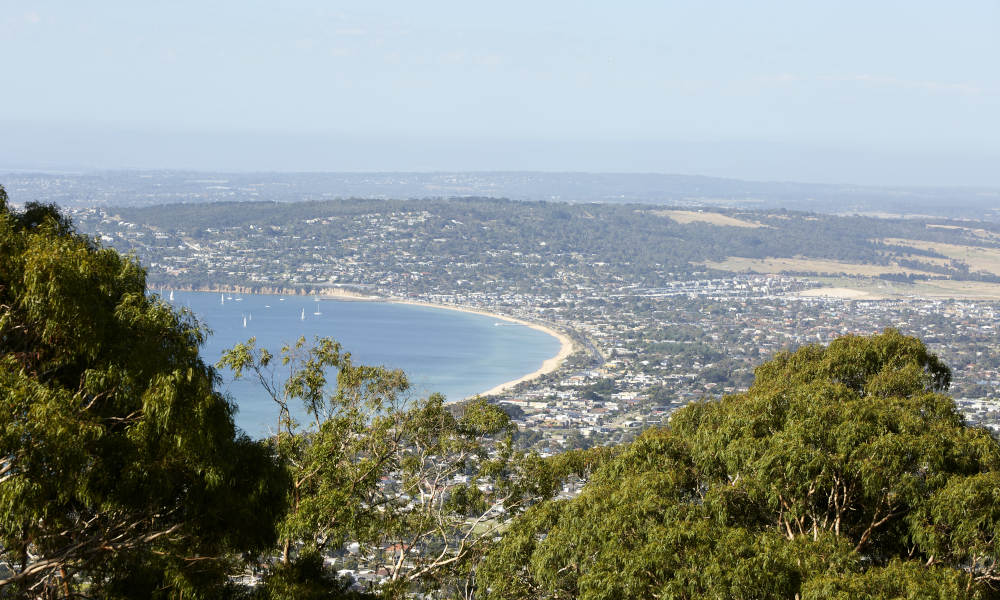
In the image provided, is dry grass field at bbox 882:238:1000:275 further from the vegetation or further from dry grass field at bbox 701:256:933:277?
the vegetation

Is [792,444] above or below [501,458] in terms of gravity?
above

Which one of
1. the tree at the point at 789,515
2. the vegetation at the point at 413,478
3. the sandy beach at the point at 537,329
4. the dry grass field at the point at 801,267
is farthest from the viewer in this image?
the dry grass field at the point at 801,267

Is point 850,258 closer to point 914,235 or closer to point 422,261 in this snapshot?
point 914,235

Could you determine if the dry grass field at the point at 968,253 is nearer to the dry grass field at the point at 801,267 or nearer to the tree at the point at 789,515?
the dry grass field at the point at 801,267

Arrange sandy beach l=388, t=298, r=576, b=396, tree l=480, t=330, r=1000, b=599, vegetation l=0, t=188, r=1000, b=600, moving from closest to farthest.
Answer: vegetation l=0, t=188, r=1000, b=600, tree l=480, t=330, r=1000, b=599, sandy beach l=388, t=298, r=576, b=396

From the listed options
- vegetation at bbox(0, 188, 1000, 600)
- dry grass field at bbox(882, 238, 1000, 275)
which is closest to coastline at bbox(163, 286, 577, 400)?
vegetation at bbox(0, 188, 1000, 600)

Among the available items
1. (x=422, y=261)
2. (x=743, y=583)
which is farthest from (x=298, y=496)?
(x=422, y=261)

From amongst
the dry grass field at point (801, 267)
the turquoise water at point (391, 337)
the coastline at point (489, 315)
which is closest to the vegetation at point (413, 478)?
the turquoise water at point (391, 337)
